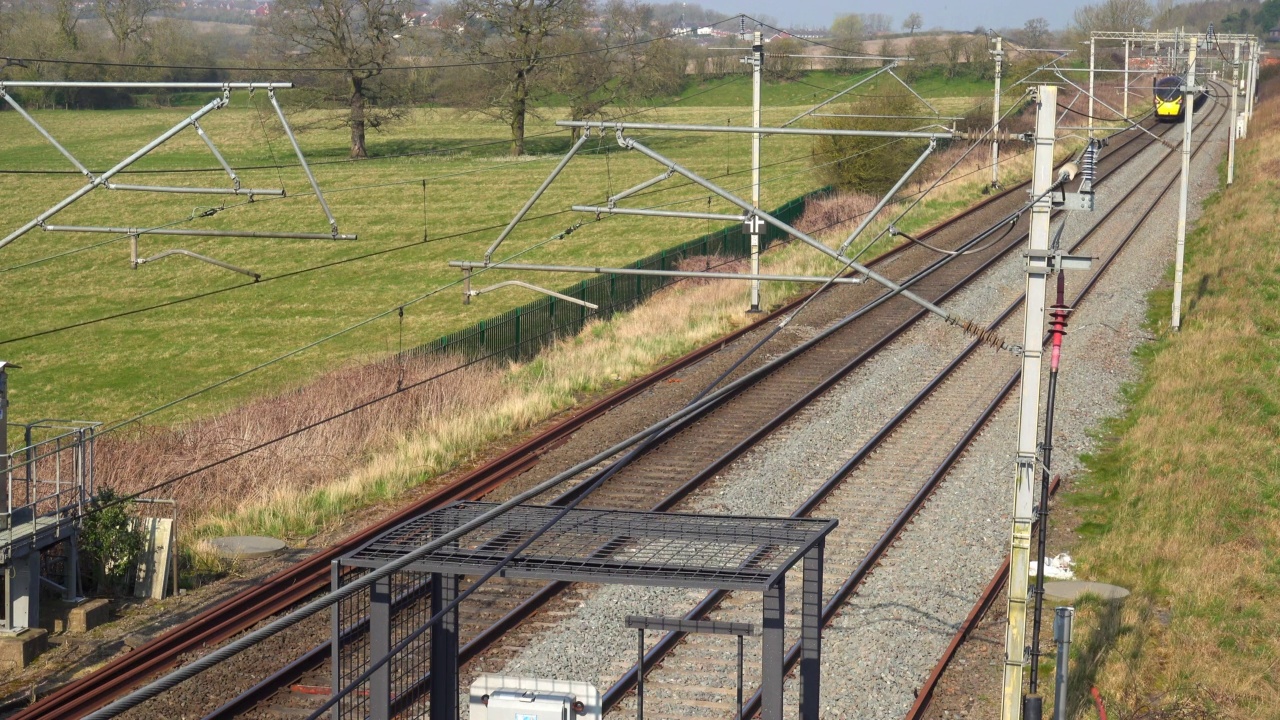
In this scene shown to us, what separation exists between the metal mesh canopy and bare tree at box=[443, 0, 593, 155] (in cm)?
5424

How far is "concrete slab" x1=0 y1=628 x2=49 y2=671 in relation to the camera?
12.1 metres

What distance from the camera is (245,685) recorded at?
35.9ft

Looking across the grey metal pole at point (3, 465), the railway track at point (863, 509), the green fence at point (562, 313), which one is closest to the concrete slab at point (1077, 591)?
the railway track at point (863, 509)

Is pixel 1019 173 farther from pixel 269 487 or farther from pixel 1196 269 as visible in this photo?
pixel 269 487

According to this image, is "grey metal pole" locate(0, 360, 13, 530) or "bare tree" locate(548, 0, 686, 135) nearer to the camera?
"grey metal pole" locate(0, 360, 13, 530)

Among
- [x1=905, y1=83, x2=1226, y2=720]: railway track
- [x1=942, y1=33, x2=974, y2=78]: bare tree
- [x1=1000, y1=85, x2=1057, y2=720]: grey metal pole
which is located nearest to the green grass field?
[x1=942, y1=33, x2=974, y2=78]: bare tree

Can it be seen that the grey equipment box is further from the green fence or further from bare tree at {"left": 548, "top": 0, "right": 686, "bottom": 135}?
bare tree at {"left": 548, "top": 0, "right": 686, "bottom": 135}

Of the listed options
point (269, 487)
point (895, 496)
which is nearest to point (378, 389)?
point (269, 487)

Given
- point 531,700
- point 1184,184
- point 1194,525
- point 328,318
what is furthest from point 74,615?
point 328,318

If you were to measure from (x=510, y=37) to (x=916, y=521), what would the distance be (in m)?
50.7

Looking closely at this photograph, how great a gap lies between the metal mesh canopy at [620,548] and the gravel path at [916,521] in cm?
375

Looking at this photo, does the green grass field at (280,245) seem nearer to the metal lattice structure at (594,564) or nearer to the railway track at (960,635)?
the railway track at (960,635)

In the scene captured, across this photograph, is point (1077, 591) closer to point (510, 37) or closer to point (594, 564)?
point (594, 564)

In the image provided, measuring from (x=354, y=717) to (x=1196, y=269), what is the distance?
999 inches
